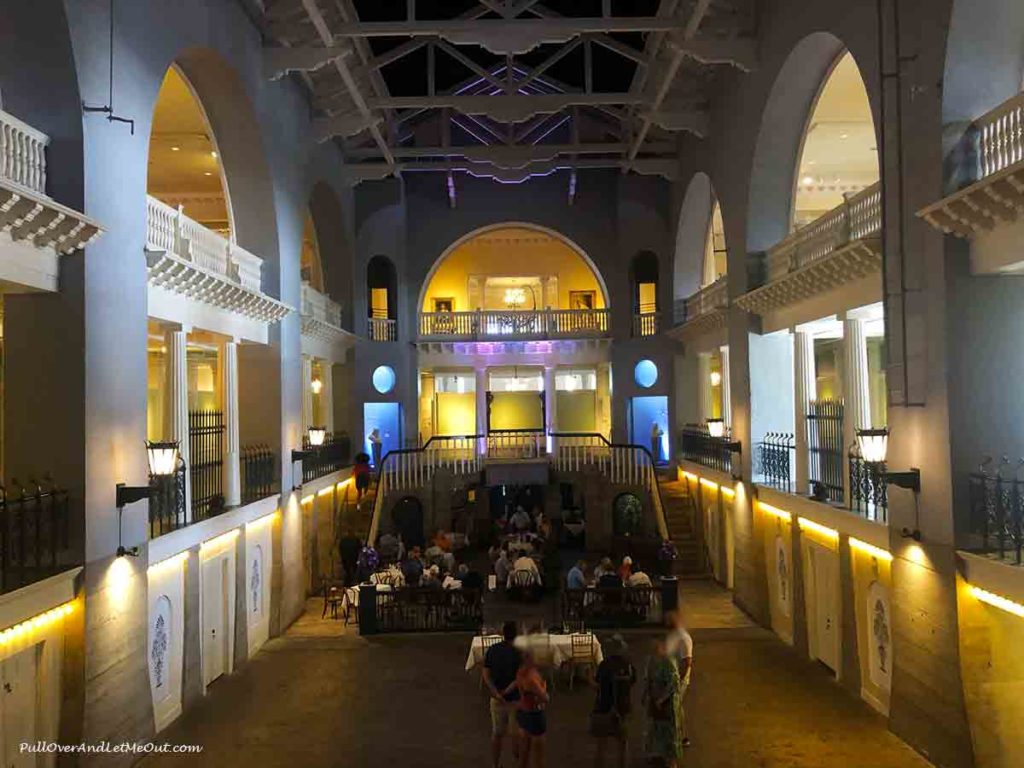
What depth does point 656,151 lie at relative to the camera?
23.1 meters

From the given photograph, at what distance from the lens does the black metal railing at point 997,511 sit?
7.91 metres

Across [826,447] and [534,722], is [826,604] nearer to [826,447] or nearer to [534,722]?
[826,447]

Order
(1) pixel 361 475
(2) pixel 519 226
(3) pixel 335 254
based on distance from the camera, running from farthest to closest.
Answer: (2) pixel 519 226 → (3) pixel 335 254 → (1) pixel 361 475

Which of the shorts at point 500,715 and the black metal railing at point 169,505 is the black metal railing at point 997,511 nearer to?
the shorts at point 500,715

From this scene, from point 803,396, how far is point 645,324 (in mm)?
12007

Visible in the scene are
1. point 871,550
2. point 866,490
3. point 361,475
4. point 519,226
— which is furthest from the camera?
point 519,226

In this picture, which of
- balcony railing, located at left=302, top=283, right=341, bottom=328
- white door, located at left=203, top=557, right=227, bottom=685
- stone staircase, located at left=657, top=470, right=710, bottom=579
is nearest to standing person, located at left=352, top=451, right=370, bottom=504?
balcony railing, located at left=302, top=283, right=341, bottom=328

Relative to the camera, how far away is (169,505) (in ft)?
36.6

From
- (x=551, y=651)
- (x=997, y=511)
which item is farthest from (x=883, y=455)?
(x=551, y=651)

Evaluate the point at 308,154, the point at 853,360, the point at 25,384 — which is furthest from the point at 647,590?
the point at 308,154

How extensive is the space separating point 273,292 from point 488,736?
30.8 ft

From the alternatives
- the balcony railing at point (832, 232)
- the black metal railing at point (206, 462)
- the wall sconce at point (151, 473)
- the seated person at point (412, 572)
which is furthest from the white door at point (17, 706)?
the balcony railing at point (832, 232)

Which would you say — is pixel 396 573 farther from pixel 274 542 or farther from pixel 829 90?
pixel 829 90

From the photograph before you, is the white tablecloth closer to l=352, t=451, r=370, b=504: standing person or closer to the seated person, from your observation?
the seated person
